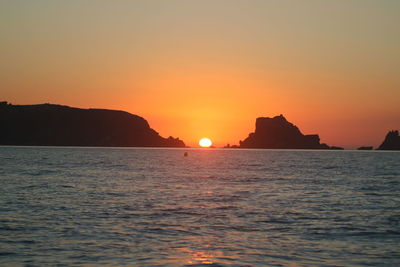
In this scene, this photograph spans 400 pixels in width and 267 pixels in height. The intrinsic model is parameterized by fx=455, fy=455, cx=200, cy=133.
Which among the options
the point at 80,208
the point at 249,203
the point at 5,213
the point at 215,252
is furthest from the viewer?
the point at 249,203

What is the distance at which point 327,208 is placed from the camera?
29812 mm

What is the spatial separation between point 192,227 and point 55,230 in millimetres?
6341

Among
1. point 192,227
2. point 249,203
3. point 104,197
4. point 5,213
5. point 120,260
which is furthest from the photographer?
point 104,197

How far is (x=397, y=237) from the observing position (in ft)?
66.6

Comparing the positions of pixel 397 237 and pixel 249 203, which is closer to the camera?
pixel 397 237

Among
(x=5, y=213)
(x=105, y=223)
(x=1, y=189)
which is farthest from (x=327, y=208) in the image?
(x=1, y=189)

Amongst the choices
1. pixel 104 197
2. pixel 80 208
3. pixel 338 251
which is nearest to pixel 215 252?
pixel 338 251

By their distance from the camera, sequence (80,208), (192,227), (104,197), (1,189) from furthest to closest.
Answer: (1,189) → (104,197) → (80,208) → (192,227)

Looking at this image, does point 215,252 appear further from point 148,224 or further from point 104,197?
point 104,197

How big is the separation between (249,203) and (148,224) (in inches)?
438

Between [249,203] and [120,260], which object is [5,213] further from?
[249,203]

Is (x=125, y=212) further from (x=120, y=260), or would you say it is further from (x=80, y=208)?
(x=120, y=260)

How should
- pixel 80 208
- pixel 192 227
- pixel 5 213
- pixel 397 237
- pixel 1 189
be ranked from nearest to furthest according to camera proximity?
pixel 397 237 → pixel 192 227 → pixel 5 213 → pixel 80 208 → pixel 1 189

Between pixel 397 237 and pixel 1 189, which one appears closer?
pixel 397 237
